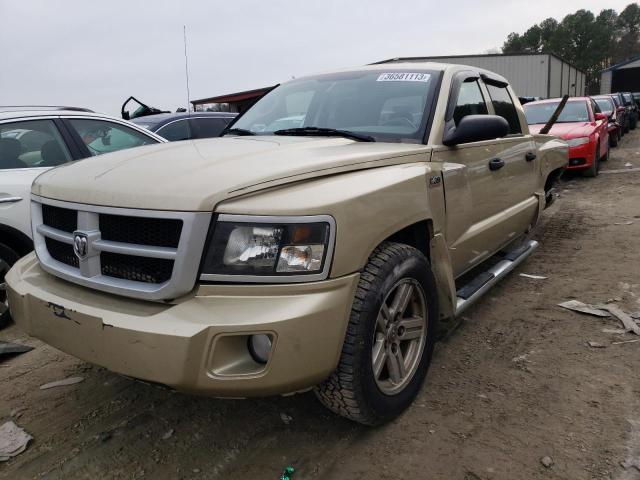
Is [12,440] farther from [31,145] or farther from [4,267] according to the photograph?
[31,145]

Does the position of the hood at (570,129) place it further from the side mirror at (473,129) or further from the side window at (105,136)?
the side window at (105,136)

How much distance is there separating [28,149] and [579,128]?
9407mm

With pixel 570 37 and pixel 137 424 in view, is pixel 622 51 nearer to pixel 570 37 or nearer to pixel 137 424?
pixel 570 37

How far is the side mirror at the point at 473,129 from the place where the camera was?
2.82 m

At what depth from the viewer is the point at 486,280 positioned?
11.5 feet

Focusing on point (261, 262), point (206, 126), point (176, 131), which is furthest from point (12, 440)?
point (206, 126)

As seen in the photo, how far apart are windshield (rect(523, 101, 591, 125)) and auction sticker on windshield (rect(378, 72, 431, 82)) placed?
767cm

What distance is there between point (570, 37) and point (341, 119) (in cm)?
8341

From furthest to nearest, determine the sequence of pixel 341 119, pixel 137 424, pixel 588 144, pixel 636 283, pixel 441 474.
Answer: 1. pixel 588 144
2. pixel 636 283
3. pixel 341 119
4. pixel 137 424
5. pixel 441 474

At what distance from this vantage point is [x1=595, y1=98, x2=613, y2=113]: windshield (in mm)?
15234

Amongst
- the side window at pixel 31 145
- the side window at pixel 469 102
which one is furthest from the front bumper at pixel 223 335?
the side window at pixel 31 145

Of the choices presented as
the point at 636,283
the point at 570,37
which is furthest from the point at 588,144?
the point at 570,37

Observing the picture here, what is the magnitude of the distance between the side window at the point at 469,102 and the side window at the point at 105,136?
2.70m

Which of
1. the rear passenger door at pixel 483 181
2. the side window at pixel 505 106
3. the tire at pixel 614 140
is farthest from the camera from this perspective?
the tire at pixel 614 140
